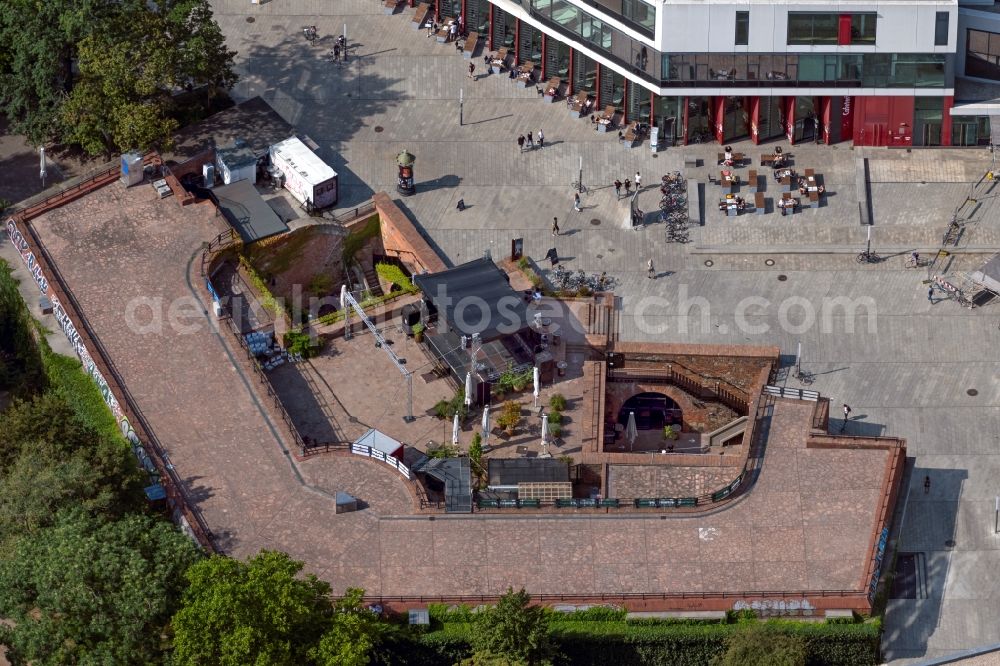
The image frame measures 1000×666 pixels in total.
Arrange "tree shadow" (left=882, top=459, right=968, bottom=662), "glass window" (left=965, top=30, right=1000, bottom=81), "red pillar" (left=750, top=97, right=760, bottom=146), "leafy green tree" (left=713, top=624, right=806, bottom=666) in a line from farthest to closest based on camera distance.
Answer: "red pillar" (left=750, top=97, right=760, bottom=146) < "glass window" (left=965, top=30, right=1000, bottom=81) < "tree shadow" (left=882, top=459, right=968, bottom=662) < "leafy green tree" (left=713, top=624, right=806, bottom=666)

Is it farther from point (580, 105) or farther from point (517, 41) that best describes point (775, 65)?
point (517, 41)

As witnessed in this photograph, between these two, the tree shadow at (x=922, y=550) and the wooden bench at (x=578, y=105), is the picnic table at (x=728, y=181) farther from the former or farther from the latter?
the tree shadow at (x=922, y=550)

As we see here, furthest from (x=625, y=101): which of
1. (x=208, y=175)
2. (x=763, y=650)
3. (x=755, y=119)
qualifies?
(x=763, y=650)

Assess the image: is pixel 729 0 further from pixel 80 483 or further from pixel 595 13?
pixel 80 483

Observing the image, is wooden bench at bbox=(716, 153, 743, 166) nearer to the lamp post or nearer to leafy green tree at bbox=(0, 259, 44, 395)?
the lamp post

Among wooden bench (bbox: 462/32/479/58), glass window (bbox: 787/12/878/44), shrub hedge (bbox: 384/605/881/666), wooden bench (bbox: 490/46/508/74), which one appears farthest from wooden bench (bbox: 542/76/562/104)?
shrub hedge (bbox: 384/605/881/666)

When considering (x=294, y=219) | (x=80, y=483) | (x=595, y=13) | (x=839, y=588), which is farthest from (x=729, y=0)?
(x=80, y=483)
